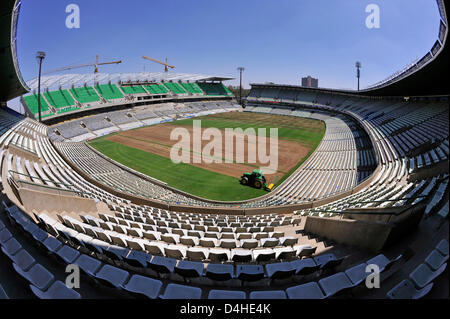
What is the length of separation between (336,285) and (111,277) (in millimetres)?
5084

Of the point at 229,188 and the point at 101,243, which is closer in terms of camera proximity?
the point at 101,243

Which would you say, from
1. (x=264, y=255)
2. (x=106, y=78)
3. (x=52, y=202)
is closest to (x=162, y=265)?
(x=264, y=255)

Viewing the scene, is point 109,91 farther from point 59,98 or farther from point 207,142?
point 207,142

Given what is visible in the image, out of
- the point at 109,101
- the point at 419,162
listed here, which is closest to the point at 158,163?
the point at 419,162

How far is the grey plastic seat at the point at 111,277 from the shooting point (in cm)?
525

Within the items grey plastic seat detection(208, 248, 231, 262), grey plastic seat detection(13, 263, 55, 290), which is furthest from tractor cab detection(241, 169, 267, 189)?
grey plastic seat detection(13, 263, 55, 290)

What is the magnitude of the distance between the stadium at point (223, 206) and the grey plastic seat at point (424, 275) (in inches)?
1.0

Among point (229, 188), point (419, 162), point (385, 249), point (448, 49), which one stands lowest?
point (229, 188)

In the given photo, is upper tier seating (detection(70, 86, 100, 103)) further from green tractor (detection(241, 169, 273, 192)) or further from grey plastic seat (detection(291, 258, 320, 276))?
grey plastic seat (detection(291, 258, 320, 276))

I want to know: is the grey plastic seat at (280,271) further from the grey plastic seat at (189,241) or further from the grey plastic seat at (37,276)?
the grey plastic seat at (37,276)

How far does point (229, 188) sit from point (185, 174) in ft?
19.8

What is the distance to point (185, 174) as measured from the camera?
26453mm

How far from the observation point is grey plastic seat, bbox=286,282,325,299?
479cm

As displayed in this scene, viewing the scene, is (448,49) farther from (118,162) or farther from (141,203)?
(118,162)
